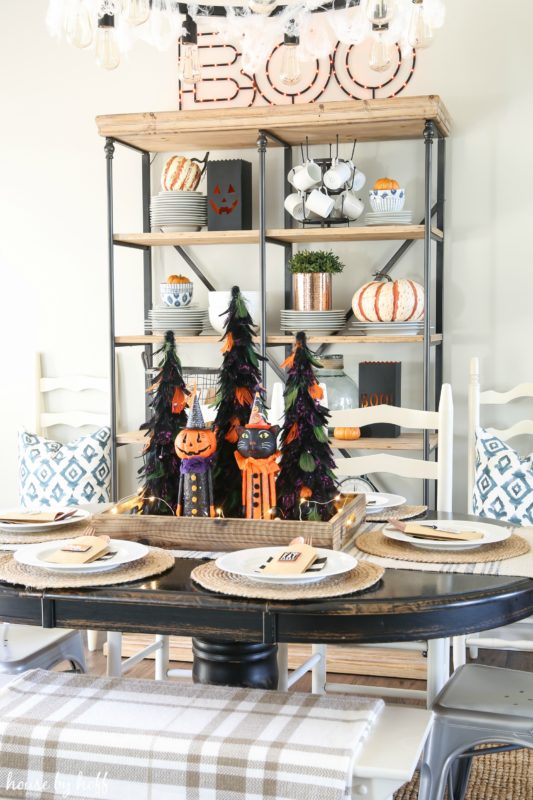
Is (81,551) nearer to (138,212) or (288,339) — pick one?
(288,339)

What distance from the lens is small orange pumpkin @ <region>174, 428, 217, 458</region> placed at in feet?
6.46

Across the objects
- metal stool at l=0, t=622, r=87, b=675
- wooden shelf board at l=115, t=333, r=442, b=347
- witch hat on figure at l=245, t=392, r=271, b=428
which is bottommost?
metal stool at l=0, t=622, r=87, b=675

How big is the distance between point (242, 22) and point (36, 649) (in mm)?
1541

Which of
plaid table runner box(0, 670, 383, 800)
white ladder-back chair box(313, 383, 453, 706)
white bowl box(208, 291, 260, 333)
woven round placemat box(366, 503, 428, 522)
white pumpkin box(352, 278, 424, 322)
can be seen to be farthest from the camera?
white bowl box(208, 291, 260, 333)

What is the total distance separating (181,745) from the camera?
5.23 feet

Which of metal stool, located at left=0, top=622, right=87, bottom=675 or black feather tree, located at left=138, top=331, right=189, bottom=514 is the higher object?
black feather tree, located at left=138, top=331, right=189, bottom=514

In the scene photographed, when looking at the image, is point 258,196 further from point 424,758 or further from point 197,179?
point 424,758

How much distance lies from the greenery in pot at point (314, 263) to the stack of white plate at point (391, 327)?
0.70 feet

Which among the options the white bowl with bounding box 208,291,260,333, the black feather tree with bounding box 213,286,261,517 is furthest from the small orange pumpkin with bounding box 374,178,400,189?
the black feather tree with bounding box 213,286,261,517

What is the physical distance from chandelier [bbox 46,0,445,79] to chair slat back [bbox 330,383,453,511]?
0.95 m

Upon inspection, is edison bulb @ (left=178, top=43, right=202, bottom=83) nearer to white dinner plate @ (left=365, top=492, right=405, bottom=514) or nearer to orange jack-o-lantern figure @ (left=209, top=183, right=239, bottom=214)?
white dinner plate @ (left=365, top=492, right=405, bottom=514)

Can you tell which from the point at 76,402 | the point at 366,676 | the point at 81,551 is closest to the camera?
the point at 81,551

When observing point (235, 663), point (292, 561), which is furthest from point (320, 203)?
point (292, 561)

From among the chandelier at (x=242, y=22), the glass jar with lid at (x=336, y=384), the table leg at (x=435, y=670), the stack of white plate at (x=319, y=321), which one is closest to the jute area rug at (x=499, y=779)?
the table leg at (x=435, y=670)
